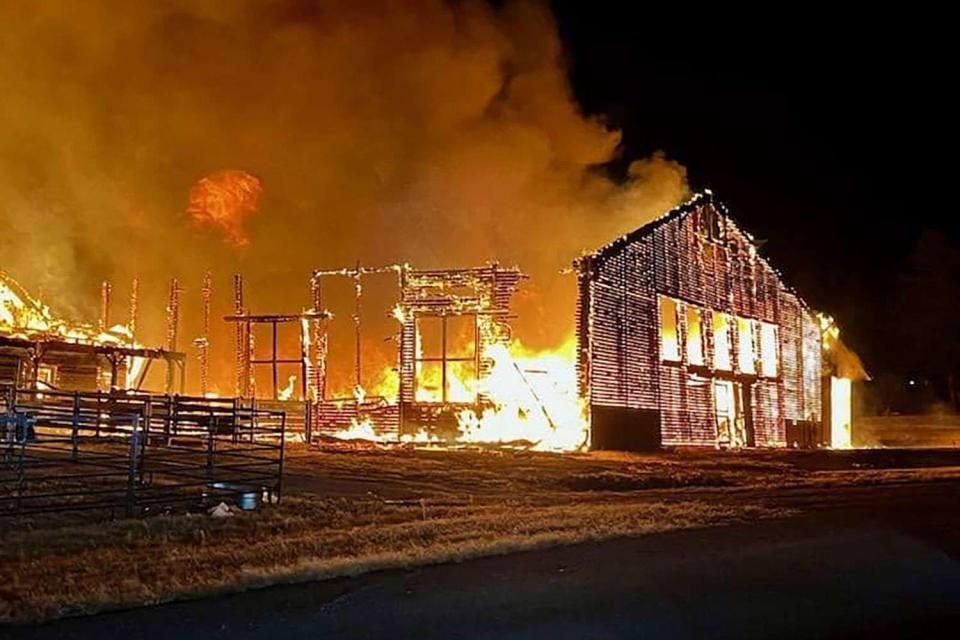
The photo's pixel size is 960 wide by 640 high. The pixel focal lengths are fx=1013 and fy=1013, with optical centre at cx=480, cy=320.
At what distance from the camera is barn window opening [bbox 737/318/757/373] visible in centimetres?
3250

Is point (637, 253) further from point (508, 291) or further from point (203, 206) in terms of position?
point (203, 206)

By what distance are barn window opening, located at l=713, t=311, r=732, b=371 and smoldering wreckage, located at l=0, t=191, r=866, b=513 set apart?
2.5 inches

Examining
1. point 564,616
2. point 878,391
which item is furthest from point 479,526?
point 878,391

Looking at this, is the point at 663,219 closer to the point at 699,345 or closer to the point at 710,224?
the point at 710,224

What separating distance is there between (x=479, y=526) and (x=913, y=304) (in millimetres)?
53380

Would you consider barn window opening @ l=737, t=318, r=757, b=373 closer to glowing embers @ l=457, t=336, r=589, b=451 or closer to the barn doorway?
the barn doorway

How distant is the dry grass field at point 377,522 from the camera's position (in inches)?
309

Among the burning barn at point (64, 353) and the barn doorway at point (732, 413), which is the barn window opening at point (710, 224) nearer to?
the barn doorway at point (732, 413)

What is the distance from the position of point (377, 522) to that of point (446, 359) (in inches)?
561

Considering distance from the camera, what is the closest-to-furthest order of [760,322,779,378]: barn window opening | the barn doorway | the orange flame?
the barn doorway
the orange flame
[760,322,779,378]: barn window opening

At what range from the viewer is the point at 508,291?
83.2 ft

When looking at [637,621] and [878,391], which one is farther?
[878,391]

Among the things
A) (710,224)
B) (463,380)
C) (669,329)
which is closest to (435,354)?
(463,380)

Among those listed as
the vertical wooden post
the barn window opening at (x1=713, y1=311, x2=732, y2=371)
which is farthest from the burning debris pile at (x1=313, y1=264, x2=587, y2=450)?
the barn window opening at (x1=713, y1=311, x2=732, y2=371)
